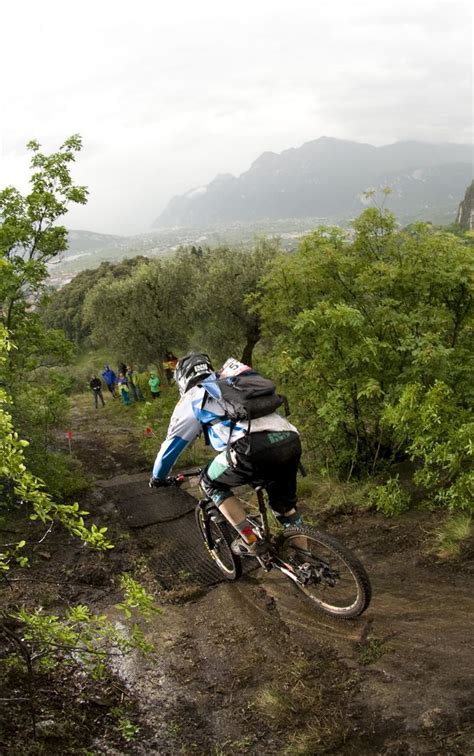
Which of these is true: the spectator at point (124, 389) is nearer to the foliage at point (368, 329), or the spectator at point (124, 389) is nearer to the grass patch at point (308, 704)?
the foliage at point (368, 329)

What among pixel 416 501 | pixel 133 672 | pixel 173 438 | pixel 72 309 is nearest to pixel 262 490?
pixel 173 438

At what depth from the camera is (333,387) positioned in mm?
8297

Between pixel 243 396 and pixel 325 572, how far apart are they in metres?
1.86

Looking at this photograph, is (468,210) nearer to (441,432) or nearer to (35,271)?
(35,271)

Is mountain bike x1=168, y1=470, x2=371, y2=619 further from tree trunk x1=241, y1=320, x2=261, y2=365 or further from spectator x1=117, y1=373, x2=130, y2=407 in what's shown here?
tree trunk x1=241, y1=320, x2=261, y2=365

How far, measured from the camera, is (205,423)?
4.78 meters

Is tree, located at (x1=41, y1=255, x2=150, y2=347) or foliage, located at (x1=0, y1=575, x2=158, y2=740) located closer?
foliage, located at (x1=0, y1=575, x2=158, y2=740)

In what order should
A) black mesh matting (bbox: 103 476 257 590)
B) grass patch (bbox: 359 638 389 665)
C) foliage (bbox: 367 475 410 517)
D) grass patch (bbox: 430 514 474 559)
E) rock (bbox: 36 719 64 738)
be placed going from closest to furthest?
1. rock (bbox: 36 719 64 738)
2. grass patch (bbox: 359 638 389 665)
3. grass patch (bbox: 430 514 474 559)
4. black mesh matting (bbox: 103 476 257 590)
5. foliage (bbox: 367 475 410 517)

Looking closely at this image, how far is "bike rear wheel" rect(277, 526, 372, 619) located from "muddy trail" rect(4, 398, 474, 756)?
18cm

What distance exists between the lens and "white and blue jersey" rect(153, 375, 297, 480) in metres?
4.52

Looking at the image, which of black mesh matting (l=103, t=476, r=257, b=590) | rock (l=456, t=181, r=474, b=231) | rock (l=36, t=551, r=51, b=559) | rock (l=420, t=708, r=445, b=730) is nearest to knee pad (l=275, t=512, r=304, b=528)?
black mesh matting (l=103, t=476, r=257, b=590)

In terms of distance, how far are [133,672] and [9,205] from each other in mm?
10850

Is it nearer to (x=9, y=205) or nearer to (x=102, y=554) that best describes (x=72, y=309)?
(x=9, y=205)

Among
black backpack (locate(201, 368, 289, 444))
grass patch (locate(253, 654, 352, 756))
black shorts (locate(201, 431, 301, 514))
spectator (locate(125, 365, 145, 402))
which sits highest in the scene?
black backpack (locate(201, 368, 289, 444))
